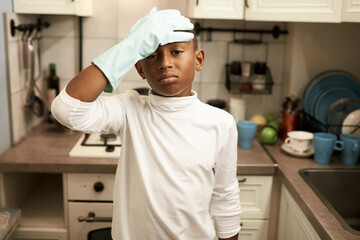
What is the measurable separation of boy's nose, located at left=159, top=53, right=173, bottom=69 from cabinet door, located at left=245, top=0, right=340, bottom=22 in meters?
0.92

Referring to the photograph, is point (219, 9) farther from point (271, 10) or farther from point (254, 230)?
point (254, 230)

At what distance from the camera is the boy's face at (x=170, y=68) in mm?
968

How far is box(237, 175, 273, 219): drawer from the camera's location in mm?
1730

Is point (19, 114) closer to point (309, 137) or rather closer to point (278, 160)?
point (278, 160)

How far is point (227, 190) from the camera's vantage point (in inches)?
45.5

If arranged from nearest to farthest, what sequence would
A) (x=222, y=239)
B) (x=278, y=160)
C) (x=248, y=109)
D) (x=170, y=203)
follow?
(x=170, y=203), (x=222, y=239), (x=278, y=160), (x=248, y=109)

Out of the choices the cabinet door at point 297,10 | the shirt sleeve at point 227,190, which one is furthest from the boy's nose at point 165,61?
the cabinet door at point 297,10

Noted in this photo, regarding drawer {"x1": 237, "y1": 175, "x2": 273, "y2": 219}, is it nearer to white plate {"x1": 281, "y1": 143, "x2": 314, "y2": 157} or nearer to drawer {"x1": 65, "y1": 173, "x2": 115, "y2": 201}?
white plate {"x1": 281, "y1": 143, "x2": 314, "y2": 157}

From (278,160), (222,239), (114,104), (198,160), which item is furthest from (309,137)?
(114,104)

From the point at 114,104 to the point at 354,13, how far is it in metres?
1.06

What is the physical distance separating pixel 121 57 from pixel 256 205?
1.10 meters

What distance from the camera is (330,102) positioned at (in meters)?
2.02

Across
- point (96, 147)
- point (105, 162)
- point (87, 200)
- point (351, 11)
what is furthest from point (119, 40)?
point (351, 11)

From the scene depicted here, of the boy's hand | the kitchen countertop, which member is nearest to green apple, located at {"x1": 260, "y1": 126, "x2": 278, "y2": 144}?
the kitchen countertop
